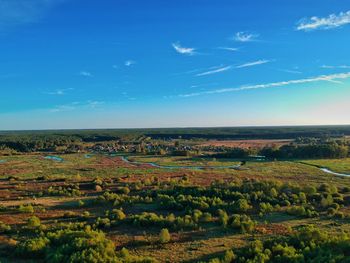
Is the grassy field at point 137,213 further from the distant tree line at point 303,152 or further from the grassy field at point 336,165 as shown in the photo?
the distant tree line at point 303,152

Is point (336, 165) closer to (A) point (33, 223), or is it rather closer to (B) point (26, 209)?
(B) point (26, 209)

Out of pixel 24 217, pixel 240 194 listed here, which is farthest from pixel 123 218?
pixel 240 194

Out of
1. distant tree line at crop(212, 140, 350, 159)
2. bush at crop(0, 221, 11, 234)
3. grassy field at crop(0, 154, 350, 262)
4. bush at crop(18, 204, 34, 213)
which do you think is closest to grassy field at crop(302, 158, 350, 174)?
grassy field at crop(0, 154, 350, 262)

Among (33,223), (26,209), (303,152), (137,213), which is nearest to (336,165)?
(303,152)

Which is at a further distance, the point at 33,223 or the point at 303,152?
the point at 303,152

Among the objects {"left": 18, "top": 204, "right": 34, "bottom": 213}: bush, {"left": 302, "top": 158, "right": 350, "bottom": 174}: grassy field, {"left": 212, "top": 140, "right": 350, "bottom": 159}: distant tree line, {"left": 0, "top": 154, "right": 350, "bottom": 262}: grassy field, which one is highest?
{"left": 212, "top": 140, "right": 350, "bottom": 159}: distant tree line

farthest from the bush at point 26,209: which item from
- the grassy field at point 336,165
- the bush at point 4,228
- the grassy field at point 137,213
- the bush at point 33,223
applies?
the grassy field at point 336,165

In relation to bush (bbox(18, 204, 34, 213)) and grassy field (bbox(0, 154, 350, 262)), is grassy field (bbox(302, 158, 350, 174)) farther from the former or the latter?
bush (bbox(18, 204, 34, 213))

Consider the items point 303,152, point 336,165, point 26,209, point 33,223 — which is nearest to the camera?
point 33,223

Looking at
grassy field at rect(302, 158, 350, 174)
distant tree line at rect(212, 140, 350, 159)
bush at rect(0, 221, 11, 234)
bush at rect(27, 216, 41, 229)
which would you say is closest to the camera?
bush at rect(0, 221, 11, 234)

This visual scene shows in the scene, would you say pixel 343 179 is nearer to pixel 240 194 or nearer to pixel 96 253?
pixel 240 194

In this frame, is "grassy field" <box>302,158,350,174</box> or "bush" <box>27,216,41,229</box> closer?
"bush" <box>27,216,41,229</box>
